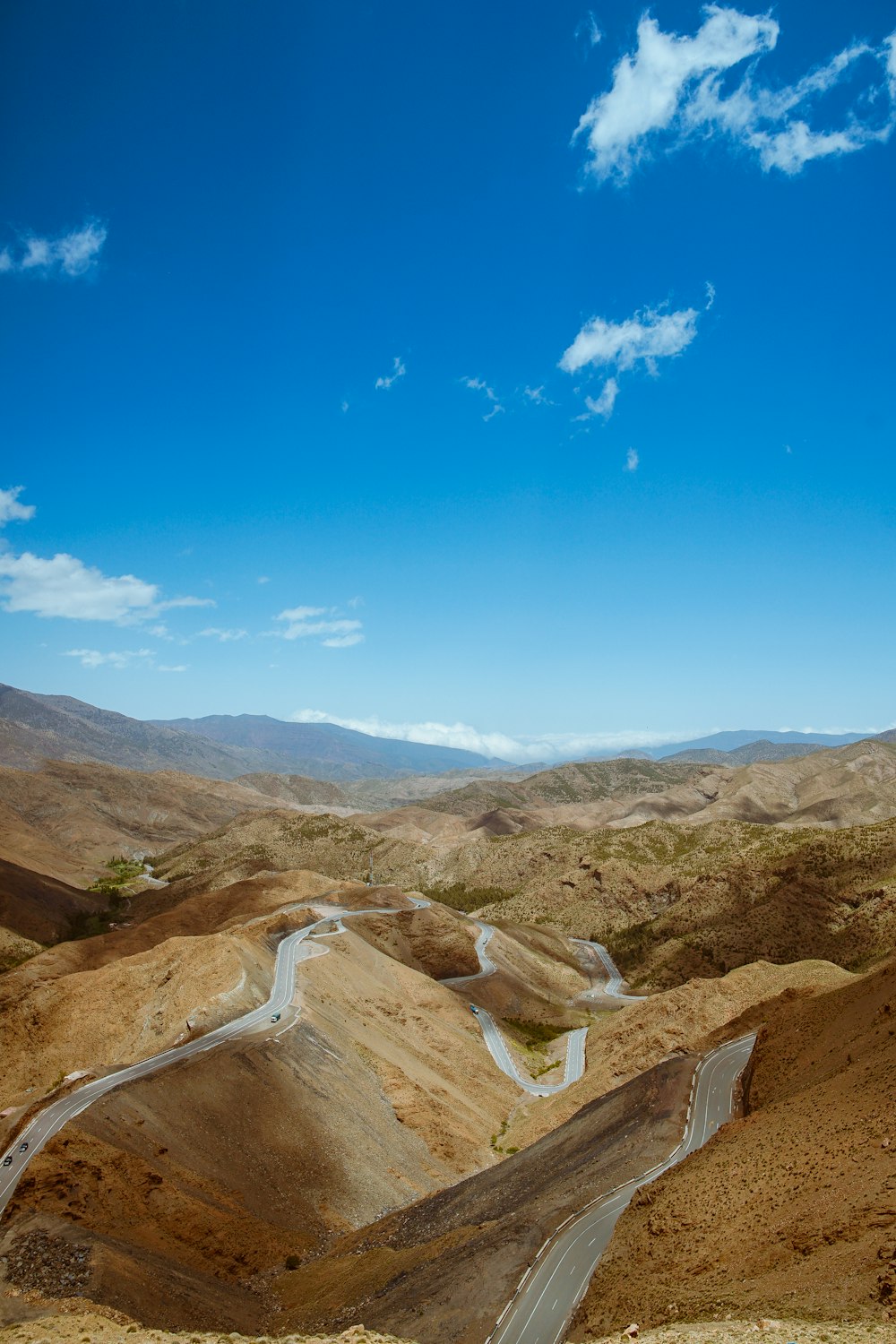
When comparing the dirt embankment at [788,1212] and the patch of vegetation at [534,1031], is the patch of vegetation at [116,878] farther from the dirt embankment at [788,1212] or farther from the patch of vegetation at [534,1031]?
the dirt embankment at [788,1212]

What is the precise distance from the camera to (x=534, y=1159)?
1655 inches

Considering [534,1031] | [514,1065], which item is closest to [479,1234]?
[514,1065]

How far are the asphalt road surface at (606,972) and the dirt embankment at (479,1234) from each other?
48.9 metres

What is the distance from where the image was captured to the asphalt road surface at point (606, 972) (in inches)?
3753

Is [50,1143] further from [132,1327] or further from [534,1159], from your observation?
[534,1159]

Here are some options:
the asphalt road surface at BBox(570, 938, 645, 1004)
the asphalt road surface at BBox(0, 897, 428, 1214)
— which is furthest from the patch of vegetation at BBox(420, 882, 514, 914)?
the asphalt road surface at BBox(0, 897, 428, 1214)

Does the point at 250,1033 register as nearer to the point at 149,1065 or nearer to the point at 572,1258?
the point at 149,1065

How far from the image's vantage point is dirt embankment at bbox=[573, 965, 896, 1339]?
20.1m

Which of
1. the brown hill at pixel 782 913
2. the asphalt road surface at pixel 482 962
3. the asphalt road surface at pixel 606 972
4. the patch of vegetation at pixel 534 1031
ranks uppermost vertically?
the brown hill at pixel 782 913

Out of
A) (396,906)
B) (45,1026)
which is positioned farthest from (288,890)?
(45,1026)

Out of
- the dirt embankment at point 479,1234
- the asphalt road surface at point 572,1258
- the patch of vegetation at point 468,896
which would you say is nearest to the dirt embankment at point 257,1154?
the dirt embankment at point 479,1234

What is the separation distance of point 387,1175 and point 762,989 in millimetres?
38823

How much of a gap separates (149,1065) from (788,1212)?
34811 millimetres

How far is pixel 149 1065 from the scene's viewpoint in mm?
43500
